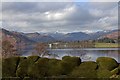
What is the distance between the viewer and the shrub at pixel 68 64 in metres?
10.9

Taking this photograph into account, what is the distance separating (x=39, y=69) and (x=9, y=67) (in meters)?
1.44

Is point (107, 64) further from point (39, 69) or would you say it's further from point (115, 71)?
point (39, 69)

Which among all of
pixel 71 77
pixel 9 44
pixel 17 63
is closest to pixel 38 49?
pixel 9 44

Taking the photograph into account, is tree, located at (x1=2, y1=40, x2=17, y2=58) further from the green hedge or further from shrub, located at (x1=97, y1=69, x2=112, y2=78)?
shrub, located at (x1=97, y1=69, x2=112, y2=78)

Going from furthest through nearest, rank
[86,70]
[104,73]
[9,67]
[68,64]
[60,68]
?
[9,67] → [68,64] → [60,68] → [86,70] → [104,73]

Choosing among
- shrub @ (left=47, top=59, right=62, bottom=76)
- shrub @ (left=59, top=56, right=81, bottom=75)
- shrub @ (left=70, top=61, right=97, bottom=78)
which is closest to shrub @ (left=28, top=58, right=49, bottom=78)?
shrub @ (left=47, top=59, right=62, bottom=76)

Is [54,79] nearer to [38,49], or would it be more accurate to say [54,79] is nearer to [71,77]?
[71,77]

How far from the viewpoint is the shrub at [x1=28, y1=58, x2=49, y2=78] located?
35.7ft

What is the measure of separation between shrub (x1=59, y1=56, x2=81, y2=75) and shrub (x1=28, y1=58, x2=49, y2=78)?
0.68 m

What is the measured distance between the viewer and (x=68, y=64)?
Answer: 11.0 metres

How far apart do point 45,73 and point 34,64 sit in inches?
23.6

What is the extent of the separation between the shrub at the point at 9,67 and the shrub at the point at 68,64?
208cm

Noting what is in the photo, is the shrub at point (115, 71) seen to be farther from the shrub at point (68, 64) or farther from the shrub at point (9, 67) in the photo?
the shrub at point (9, 67)

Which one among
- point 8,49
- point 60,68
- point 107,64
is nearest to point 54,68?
point 60,68
